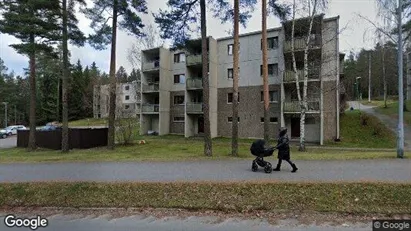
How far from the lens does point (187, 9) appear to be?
1733 cm

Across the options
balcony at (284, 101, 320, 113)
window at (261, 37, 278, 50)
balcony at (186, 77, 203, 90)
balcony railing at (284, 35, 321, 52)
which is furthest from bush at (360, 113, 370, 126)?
balcony at (186, 77, 203, 90)

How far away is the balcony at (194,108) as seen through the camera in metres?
31.8

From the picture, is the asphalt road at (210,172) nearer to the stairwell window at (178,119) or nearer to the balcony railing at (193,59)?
the balcony railing at (193,59)

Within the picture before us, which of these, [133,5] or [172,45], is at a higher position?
[133,5]

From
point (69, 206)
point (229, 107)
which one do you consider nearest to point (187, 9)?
point (69, 206)

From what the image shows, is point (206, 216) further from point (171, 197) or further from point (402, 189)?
point (402, 189)

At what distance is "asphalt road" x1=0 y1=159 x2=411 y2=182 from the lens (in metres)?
9.24

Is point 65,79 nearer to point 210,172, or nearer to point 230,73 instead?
point 230,73

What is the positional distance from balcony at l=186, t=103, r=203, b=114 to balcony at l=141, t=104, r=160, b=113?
4.57 m

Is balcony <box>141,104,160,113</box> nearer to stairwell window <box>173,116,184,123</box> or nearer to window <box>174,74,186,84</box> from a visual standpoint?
stairwell window <box>173,116,184,123</box>

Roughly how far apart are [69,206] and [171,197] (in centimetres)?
264

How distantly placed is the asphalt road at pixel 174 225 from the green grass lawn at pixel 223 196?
75 centimetres

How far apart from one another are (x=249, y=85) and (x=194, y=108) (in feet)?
21.8

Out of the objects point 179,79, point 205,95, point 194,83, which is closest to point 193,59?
point 194,83
